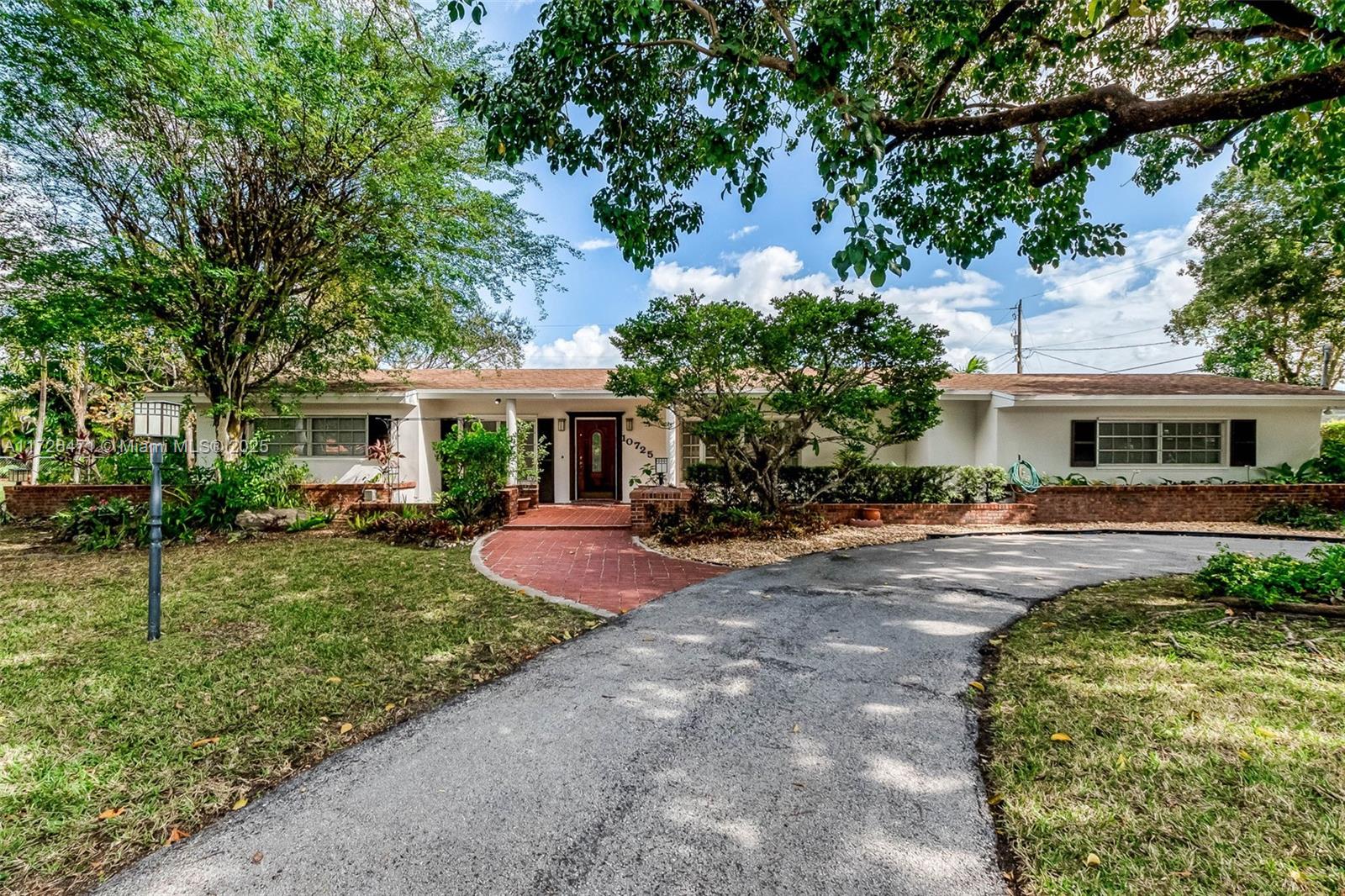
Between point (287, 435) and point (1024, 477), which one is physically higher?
point (287, 435)

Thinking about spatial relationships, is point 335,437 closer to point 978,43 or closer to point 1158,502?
point 978,43

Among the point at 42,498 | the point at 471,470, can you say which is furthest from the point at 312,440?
the point at 471,470

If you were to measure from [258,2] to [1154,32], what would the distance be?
1203 centimetres

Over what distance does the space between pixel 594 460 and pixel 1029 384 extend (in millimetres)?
10564

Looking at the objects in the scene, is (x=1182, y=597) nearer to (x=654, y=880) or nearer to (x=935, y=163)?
(x=935, y=163)

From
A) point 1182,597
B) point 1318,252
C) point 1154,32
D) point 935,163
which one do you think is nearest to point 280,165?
point 935,163

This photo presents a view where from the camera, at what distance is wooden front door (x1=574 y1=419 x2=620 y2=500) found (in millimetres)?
12898

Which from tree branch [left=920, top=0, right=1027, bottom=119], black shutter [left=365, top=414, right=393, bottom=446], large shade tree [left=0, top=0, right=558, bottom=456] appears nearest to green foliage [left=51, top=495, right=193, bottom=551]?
large shade tree [left=0, top=0, right=558, bottom=456]

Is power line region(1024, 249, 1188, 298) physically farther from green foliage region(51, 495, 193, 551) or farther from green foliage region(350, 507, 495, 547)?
green foliage region(51, 495, 193, 551)

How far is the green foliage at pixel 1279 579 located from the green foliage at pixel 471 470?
945 cm

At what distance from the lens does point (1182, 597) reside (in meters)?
5.09

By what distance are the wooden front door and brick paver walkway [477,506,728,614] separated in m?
2.93

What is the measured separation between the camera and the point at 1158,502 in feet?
35.0

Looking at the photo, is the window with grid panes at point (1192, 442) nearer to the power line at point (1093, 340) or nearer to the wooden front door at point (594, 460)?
the wooden front door at point (594, 460)
